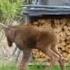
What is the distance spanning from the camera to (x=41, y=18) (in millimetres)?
10156

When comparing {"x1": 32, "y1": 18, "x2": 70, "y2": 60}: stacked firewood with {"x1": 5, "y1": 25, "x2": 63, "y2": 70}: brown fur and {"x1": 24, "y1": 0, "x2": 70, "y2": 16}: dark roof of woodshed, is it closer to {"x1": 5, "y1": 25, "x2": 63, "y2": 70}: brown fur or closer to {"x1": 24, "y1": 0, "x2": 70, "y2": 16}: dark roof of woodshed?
{"x1": 24, "y1": 0, "x2": 70, "y2": 16}: dark roof of woodshed

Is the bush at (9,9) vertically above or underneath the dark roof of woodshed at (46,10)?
underneath

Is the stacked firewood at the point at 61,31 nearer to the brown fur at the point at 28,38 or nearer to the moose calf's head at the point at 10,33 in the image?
the brown fur at the point at 28,38

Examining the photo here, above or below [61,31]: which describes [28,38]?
above

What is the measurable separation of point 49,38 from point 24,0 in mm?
6487

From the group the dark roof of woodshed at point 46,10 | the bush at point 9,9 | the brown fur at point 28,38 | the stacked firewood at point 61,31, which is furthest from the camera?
the bush at point 9,9

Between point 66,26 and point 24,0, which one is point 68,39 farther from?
point 24,0

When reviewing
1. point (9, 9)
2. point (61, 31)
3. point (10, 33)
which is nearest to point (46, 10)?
point (61, 31)

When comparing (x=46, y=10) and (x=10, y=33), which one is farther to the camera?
(x=46, y=10)

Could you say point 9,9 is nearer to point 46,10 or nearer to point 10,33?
point 46,10

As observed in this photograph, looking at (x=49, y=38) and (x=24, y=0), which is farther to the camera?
(x=24, y=0)

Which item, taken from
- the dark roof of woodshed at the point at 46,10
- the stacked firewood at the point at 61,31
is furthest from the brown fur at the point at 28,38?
the stacked firewood at the point at 61,31

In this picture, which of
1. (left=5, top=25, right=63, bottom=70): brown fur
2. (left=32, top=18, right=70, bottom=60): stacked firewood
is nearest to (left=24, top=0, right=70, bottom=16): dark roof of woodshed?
(left=32, top=18, right=70, bottom=60): stacked firewood

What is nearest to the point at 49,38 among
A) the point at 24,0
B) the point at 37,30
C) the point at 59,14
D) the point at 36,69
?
the point at 37,30
